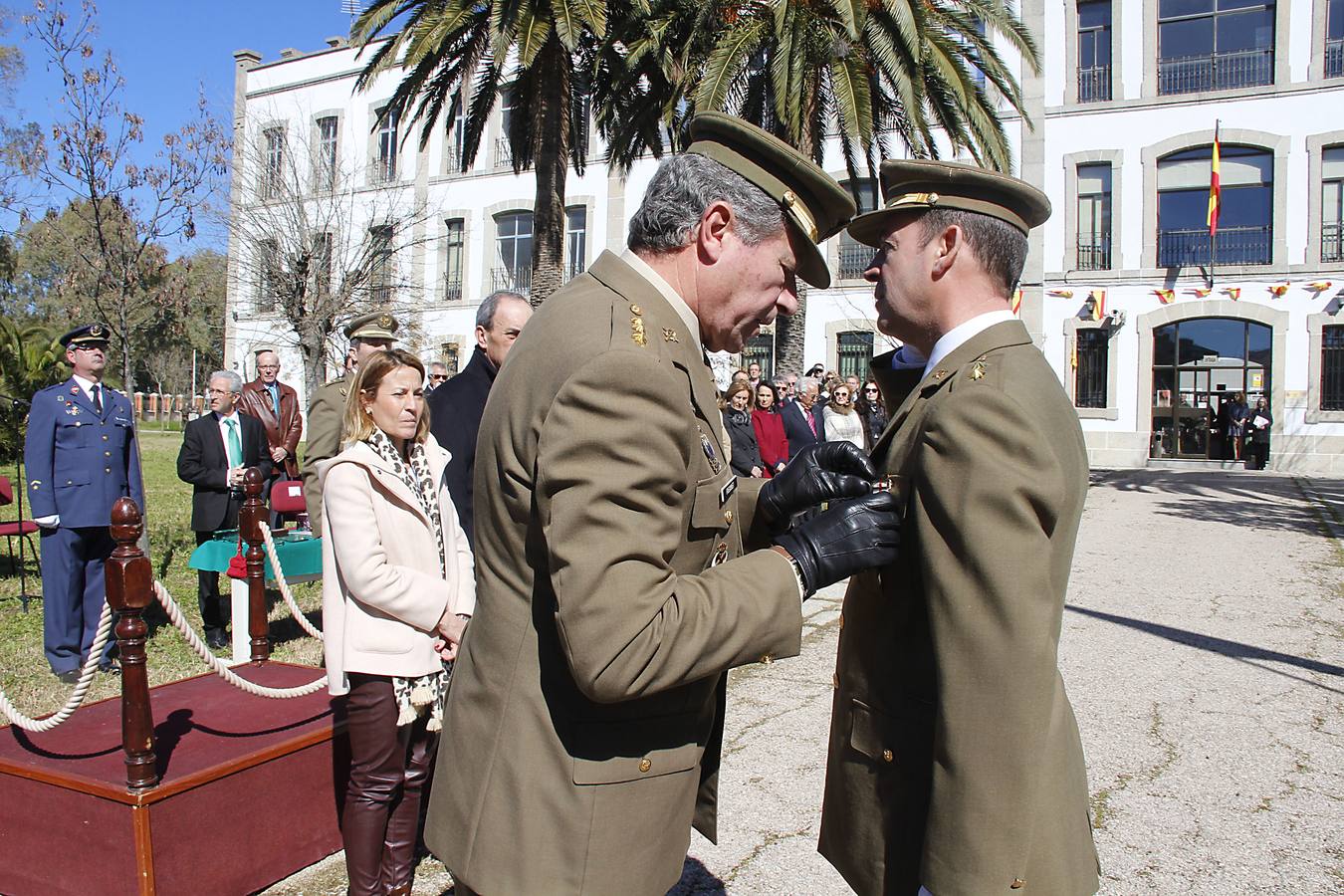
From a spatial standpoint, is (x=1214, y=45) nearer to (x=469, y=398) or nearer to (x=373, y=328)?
(x=373, y=328)

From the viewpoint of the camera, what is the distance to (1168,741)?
4.80m

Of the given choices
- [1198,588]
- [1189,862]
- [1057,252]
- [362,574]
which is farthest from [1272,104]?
[362,574]

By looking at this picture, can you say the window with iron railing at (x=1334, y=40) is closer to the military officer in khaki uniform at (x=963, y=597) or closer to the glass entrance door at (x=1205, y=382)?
the glass entrance door at (x=1205, y=382)

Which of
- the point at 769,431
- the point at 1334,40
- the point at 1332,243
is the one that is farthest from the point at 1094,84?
the point at 769,431

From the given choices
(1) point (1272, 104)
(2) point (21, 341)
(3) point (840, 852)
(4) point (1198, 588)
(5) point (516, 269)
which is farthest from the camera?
(5) point (516, 269)

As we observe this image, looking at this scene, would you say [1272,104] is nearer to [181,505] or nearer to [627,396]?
[181,505]

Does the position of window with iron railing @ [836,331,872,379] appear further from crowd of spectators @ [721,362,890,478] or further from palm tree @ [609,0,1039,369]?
crowd of spectators @ [721,362,890,478]

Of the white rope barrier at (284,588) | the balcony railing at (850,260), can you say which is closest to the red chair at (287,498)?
the white rope barrier at (284,588)

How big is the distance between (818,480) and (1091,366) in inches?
971

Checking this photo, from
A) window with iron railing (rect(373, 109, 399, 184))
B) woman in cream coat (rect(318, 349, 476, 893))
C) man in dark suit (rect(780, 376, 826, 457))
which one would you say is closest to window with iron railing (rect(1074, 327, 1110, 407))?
man in dark suit (rect(780, 376, 826, 457))

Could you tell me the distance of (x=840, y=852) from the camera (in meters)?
2.02

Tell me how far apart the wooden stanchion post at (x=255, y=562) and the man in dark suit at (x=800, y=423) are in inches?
254

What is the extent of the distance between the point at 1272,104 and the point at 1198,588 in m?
19.4

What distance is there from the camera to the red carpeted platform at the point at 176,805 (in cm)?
293
